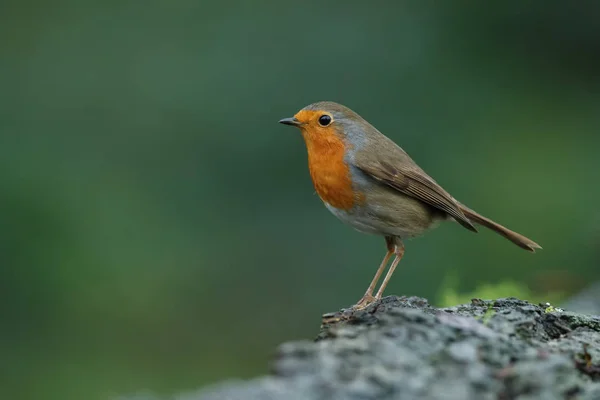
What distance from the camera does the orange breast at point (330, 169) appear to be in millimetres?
4156

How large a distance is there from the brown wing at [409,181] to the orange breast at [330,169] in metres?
0.12

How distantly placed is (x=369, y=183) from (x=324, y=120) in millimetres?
486

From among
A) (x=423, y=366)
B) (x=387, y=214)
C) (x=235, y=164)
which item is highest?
(x=235, y=164)

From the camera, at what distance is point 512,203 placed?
704 centimetres

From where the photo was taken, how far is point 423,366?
6.29 ft

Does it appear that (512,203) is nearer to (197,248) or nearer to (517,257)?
(517,257)

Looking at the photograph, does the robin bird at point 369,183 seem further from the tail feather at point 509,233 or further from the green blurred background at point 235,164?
the green blurred background at point 235,164

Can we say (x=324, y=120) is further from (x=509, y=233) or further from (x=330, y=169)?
(x=509, y=233)

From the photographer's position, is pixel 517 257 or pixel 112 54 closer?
pixel 517 257

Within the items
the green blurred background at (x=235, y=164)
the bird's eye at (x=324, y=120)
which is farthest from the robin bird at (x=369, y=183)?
the green blurred background at (x=235, y=164)

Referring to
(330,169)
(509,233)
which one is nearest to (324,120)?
(330,169)

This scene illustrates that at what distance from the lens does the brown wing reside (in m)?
4.24

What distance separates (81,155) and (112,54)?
46.7 inches

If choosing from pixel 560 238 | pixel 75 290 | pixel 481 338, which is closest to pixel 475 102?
pixel 560 238
